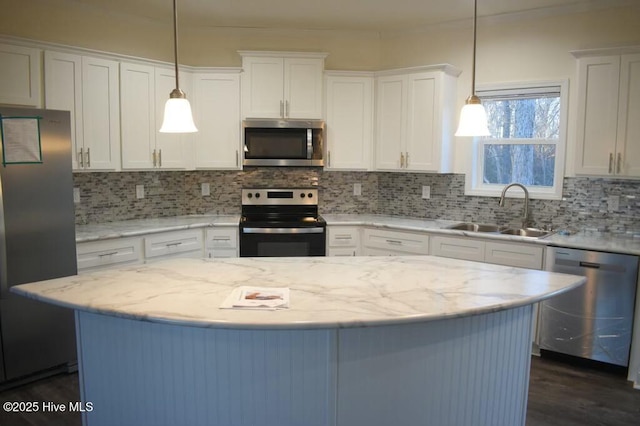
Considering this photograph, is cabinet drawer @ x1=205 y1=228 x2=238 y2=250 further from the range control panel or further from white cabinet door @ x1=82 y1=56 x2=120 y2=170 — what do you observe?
white cabinet door @ x1=82 y1=56 x2=120 y2=170

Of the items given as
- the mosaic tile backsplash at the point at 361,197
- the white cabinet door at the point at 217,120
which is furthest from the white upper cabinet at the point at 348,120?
the white cabinet door at the point at 217,120

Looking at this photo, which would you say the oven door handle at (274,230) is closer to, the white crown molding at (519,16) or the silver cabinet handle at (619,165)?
the white crown molding at (519,16)

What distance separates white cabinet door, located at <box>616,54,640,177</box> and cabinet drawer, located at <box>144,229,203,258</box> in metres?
3.33

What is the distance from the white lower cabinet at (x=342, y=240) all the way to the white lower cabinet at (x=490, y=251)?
72cm

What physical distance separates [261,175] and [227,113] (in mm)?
708

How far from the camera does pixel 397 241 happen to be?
443 cm

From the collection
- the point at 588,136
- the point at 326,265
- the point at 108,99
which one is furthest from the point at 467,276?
the point at 108,99

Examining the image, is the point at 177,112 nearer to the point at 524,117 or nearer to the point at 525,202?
the point at 525,202

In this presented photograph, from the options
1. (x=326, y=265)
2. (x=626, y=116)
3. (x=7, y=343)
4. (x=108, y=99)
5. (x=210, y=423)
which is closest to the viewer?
(x=210, y=423)

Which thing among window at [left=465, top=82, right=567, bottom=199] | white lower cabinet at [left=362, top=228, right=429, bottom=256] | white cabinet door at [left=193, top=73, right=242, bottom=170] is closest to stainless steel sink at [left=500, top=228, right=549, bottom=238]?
window at [left=465, top=82, right=567, bottom=199]

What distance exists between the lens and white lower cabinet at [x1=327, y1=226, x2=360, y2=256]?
4.57 m

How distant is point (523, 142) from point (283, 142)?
2088 mm

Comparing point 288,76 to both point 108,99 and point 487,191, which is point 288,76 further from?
point 487,191

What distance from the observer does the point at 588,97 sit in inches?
Answer: 145
